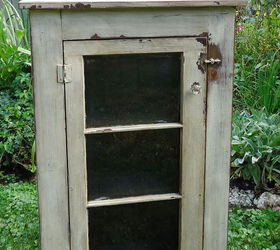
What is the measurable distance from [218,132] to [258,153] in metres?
1.29

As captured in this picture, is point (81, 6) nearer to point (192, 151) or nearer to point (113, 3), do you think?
point (113, 3)

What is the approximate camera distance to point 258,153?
3.49m

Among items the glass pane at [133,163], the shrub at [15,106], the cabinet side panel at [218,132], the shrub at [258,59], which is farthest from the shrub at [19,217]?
the shrub at [258,59]

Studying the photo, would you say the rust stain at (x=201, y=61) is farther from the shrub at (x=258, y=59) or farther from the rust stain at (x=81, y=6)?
the shrub at (x=258, y=59)

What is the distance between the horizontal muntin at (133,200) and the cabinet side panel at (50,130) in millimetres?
123

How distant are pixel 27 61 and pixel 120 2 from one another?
2.42 meters

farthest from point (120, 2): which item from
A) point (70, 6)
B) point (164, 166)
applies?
point (164, 166)

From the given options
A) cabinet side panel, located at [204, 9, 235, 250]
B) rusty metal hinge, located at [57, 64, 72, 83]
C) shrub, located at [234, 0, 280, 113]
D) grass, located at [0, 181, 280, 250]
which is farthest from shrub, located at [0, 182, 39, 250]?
shrub, located at [234, 0, 280, 113]

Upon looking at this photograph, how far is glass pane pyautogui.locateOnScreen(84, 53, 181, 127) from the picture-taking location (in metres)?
2.14

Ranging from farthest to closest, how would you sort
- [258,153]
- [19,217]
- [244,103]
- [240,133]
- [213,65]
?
[244,103]
[240,133]
[258,153]
[19,217]
[213,65]

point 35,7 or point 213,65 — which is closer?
point 35,7

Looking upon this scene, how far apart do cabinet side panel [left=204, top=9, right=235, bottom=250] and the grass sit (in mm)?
655

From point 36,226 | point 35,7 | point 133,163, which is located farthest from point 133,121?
point 36,226

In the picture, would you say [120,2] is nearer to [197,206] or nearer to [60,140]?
[60,140]
